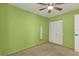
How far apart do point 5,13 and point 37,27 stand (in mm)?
583

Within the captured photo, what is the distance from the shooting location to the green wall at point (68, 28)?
1731mm

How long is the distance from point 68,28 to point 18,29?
846 millimetres

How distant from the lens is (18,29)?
173cm

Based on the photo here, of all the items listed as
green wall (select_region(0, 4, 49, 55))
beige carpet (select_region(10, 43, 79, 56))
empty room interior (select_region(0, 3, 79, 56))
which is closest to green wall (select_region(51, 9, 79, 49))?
empty room interior (select_region(0, 3, 79, 56))

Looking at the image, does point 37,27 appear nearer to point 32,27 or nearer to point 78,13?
point 32,27

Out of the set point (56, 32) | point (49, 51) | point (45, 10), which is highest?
point (45, 10)

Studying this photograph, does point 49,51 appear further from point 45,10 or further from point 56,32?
point 45,10

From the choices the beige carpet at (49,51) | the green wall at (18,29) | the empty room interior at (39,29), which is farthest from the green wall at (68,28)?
the green wall at (18,29)

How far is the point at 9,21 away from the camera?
1.67 metres

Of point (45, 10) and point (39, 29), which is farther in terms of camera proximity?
point (39, 29)

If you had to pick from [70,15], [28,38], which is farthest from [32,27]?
[70,15]

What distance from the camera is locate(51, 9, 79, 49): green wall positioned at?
1.73m

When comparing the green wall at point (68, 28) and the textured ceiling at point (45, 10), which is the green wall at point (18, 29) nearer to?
the textured ceiling at point (45, 10)

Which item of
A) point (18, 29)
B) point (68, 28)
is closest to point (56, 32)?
point (68, 28)
